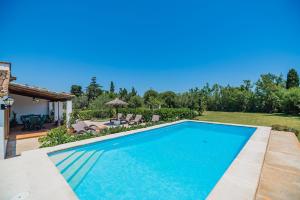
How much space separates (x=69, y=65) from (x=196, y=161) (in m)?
20.7

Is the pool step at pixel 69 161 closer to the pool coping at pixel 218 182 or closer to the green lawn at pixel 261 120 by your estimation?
the pool coping at pixel 218 182

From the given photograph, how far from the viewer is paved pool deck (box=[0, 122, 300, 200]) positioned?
3.29 m

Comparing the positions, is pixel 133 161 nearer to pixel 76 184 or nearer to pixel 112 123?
pixel 76 184

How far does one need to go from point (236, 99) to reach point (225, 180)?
28748 millimetres

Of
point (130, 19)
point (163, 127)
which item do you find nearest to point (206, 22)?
point (130, 19)

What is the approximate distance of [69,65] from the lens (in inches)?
811

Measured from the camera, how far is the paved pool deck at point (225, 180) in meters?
3.29

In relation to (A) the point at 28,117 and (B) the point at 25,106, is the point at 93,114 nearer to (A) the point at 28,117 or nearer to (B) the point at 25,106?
(B) the point at 25,106

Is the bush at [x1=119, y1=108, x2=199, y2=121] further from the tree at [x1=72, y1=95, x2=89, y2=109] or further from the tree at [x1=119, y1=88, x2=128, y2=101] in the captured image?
the tree at [x1=72, y1=95, x2=89, y2=109]

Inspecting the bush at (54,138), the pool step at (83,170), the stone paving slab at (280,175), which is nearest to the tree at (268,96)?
the stone paving slab at (280,175)

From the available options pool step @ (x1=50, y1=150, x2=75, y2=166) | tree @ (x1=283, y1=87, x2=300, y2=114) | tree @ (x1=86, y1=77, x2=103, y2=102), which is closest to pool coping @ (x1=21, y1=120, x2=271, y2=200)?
pool step @ (x1=50, y1=150, x2=75, y2=166)

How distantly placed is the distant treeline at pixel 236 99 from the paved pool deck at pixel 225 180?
16.0 metres

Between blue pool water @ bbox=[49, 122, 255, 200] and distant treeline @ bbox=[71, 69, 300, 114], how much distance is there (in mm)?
12911

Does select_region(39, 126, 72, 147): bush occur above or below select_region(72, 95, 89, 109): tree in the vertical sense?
below
